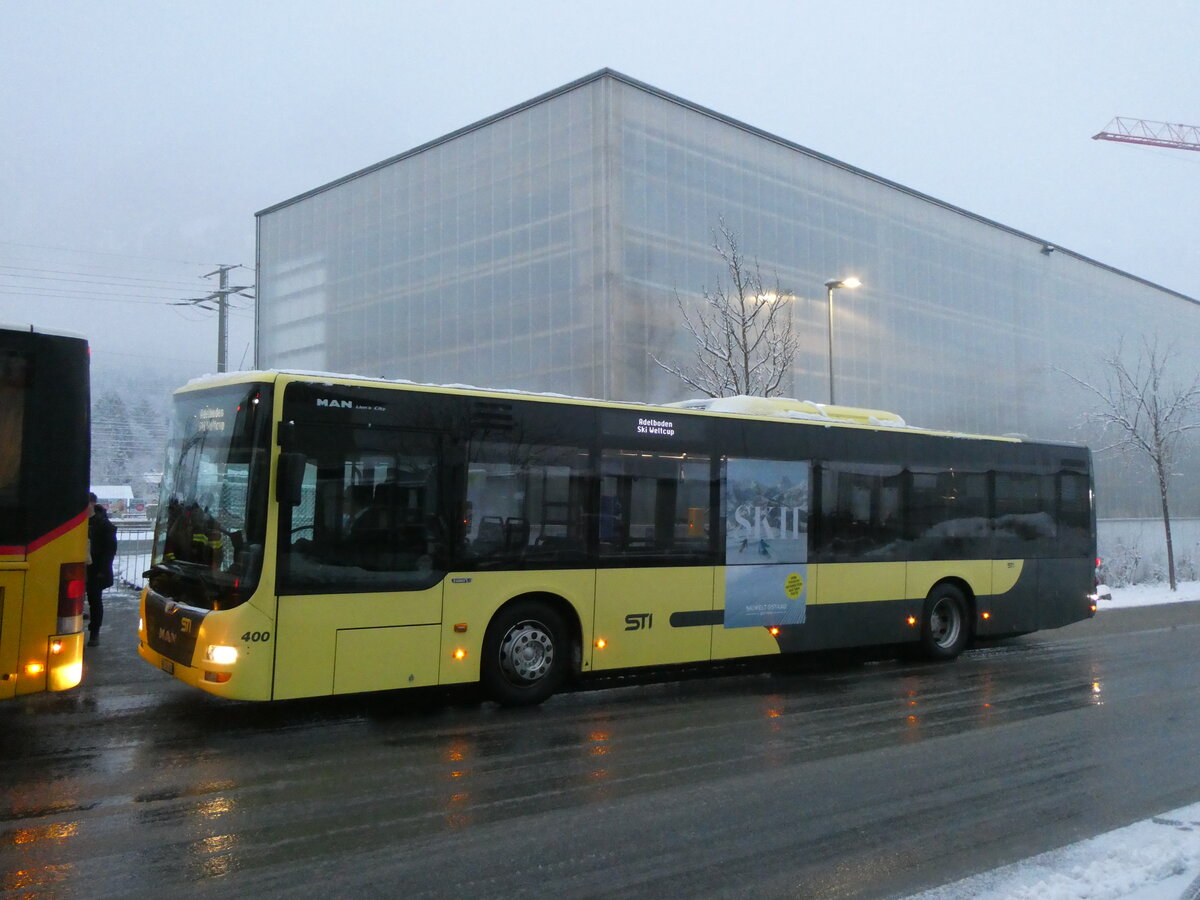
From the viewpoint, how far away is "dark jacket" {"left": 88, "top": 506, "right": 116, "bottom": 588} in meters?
12.1

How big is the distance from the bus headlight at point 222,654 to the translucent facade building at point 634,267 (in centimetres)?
1802

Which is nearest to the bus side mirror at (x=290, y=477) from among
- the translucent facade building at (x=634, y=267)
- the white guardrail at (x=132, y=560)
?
the white guardrail at (x=132, y=560)

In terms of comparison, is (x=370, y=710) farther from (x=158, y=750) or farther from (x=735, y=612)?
(x=735, y=612)

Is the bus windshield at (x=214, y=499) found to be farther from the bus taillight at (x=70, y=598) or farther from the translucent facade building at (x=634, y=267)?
the translucent facade building at (x=634, y=267)

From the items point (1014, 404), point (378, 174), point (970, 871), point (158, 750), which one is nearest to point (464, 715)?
point (158, 750)

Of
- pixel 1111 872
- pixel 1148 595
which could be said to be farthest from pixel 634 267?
pixel 1111 872

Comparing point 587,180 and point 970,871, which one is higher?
point 587,180

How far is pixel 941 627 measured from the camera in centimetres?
1355

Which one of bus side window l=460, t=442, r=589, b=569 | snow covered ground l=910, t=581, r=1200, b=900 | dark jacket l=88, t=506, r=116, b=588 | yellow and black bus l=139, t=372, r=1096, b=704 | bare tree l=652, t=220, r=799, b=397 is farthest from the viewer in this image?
bare tree l=652, t=220, r=799, b=397

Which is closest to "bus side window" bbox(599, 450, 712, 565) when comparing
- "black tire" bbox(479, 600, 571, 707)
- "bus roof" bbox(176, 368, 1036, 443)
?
"bus roof" bbox(176, 368, 1036, 443)

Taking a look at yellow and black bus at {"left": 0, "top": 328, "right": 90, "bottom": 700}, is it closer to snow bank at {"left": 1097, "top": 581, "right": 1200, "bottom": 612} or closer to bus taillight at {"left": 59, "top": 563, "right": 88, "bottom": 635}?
bus taillight at {"left": 59, "top": 563, "right": 88, "bottom": 635}

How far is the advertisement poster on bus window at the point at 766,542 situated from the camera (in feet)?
36.3

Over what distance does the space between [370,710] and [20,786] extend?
3.30 metres

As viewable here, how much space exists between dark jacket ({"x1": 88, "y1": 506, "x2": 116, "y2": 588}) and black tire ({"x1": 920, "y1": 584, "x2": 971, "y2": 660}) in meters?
10.9
